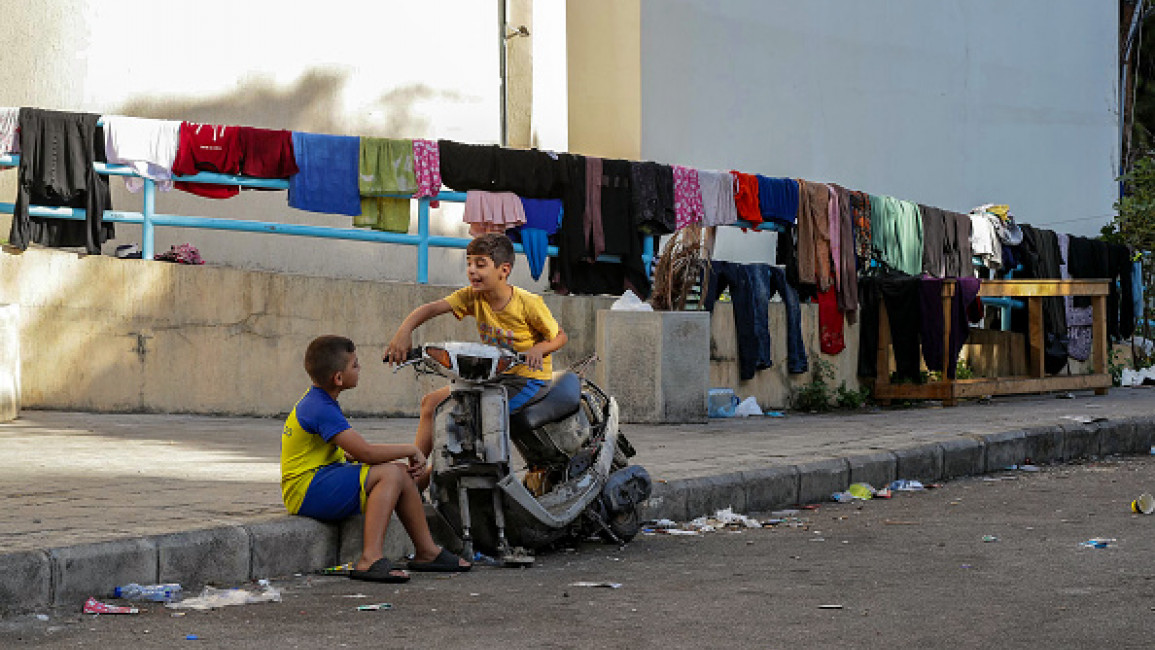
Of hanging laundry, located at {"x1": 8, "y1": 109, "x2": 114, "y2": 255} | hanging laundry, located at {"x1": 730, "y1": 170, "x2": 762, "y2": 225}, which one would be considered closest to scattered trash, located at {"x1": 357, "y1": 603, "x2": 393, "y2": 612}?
hanging laundry, located at {"x1": 8, "y1": 109, "x2": 114, "y2": 255}

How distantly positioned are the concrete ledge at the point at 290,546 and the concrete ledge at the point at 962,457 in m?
5.35

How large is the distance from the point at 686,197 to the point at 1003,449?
13.9 feet

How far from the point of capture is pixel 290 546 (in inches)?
221

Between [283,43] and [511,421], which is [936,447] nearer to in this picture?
[511,421]

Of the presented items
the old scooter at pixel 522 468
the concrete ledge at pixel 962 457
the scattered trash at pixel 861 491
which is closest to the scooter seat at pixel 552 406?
the old scooter at pixel 522 468

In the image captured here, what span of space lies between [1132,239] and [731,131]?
19.3 ft

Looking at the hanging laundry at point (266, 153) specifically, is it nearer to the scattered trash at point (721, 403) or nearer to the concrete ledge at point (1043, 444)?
the scattered trash at point (721, 403)

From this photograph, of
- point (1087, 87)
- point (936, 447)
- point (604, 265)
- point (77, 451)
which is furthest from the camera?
point (1087, 87)

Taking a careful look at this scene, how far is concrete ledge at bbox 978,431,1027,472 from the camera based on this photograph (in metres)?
10.4

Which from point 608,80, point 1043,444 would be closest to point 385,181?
point 1043,444

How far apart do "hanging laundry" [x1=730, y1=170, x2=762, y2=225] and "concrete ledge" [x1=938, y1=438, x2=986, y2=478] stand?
171 inches

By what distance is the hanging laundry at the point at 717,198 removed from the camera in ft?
45.3

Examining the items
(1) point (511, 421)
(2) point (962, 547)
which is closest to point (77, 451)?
(1) point (511, 421)

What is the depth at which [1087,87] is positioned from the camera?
26312mm
